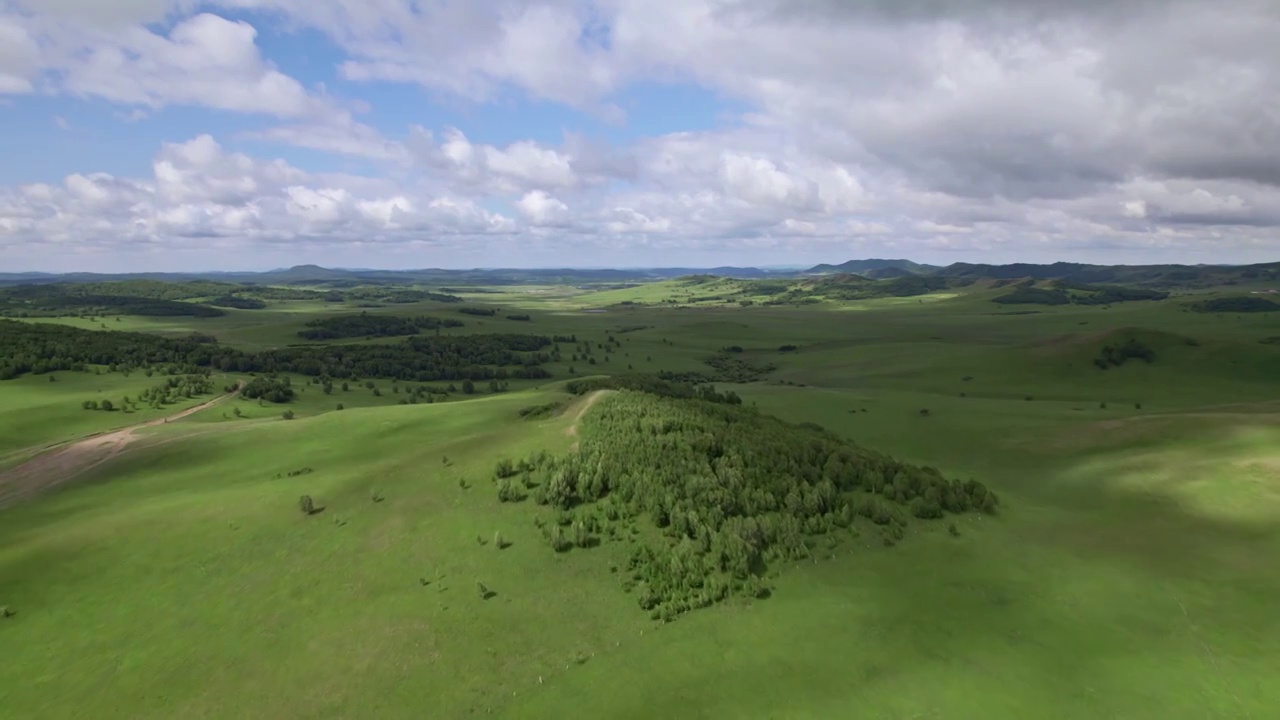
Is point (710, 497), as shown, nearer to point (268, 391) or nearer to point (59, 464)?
point (59, 464)

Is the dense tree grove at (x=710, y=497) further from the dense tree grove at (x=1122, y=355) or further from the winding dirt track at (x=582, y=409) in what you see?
the dense tree grove at (x=1122, y=355)

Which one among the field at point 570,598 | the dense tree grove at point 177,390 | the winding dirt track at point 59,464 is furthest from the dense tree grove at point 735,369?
the winding dirt track at point 59,464

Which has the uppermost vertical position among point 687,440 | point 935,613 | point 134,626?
point 687,440

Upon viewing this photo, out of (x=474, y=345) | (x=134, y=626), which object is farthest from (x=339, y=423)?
(x=474, y=345)

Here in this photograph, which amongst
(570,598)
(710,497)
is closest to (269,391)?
(570,598)

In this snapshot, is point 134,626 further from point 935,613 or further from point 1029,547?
point 1029,547

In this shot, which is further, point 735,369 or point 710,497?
point 735,369

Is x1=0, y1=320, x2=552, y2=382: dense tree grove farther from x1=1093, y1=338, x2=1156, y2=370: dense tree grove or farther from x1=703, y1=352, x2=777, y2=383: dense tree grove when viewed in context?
x1=1093, y1=338, x2=1156, y2=370: dense tree grove
